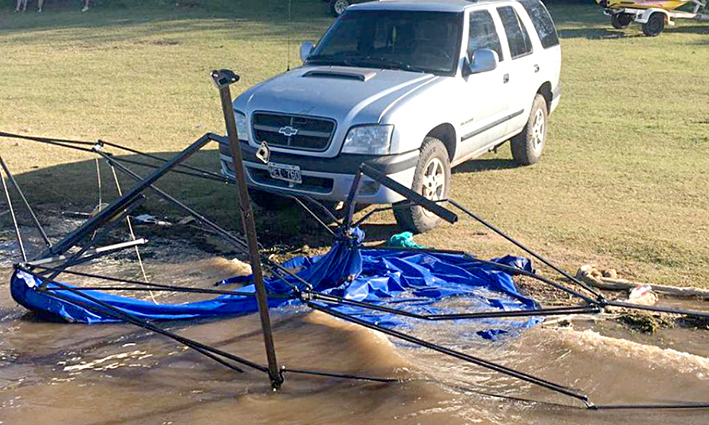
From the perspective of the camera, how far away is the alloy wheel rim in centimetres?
807

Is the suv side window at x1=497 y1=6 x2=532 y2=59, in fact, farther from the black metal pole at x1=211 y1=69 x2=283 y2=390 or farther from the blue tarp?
the black metal pole at x1=211 y1=69 x2=283 y2=390

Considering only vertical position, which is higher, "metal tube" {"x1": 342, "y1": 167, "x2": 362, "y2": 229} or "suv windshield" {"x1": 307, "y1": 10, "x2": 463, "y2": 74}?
"suv windshield" {"x1": 307, "y1": 10, "x2": 463, "y2": 74}

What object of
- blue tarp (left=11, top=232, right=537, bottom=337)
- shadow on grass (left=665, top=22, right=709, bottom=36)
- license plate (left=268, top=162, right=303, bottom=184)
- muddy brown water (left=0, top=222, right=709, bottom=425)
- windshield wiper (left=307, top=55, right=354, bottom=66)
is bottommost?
muddy brown water (left=0, top=222, right=709, bottom=425)

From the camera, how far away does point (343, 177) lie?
24.9 feet

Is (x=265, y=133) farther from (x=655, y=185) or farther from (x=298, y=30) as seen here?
(x=298, y=30)

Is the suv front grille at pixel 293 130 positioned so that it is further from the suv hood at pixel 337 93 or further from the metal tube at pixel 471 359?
the metal tube at pixel 471 359

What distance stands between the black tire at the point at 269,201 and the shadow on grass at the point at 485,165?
2.41 m

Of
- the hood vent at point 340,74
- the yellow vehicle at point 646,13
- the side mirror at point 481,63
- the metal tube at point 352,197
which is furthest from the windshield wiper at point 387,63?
the yellow vehicle at point 646,13

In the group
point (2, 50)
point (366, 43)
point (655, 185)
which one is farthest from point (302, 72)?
point (2, 50)

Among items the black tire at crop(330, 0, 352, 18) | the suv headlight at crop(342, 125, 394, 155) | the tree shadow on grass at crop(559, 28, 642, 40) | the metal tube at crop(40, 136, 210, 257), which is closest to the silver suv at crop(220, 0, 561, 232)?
the suv headlight at crop(342, 125, 394, 155)

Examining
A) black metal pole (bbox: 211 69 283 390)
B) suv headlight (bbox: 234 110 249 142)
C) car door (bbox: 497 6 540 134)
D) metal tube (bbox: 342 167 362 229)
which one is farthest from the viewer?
car door (bbox: 497 6 540 134)

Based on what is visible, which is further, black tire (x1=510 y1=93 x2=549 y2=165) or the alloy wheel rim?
black tire (x1=510 y1=93 x2=549 y2=165)

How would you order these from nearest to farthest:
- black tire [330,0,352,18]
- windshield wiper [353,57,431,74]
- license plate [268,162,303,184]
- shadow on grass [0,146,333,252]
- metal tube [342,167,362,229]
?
metal tube [342,167,362,229] → license plate [268,162,303,184] → shadow on grass [0,146,333,252] → windshield wiper [353,57,431,74] → black tire [330,0,352,18]

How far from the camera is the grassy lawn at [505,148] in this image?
7.98m
